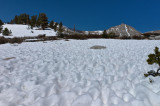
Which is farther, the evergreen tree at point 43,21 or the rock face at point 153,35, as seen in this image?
the evergreen tree at point 43,21

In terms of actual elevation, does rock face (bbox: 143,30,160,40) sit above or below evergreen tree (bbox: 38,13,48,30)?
below

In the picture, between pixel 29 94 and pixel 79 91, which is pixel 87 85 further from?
pixel 29 94

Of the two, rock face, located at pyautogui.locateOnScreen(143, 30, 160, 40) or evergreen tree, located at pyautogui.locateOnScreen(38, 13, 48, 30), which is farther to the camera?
evergreen tree, located at pyautogui.locateOnScreen(38, 13, 48, 30)

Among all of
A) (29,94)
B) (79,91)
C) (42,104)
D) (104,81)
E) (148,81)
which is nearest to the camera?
(42,104)

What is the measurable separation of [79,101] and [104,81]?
112 cm

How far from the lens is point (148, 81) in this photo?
2406 mm

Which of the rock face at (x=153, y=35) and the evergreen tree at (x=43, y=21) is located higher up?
the evergreen tree at (x=43, y=21)

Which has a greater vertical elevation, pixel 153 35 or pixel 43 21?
pixel 43 21

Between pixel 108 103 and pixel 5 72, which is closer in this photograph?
pixel 108 103

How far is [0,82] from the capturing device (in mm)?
2467

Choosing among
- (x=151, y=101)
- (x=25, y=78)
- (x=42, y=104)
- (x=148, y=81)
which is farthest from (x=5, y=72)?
(x=148, y=81)

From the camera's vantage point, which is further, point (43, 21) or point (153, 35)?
point (43, 21)

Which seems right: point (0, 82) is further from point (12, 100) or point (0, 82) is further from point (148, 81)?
point (148, 81)

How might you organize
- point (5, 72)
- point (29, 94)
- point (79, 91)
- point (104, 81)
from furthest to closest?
point (5, 72), point (104, 81), point (79, 91), point (29, 94)
